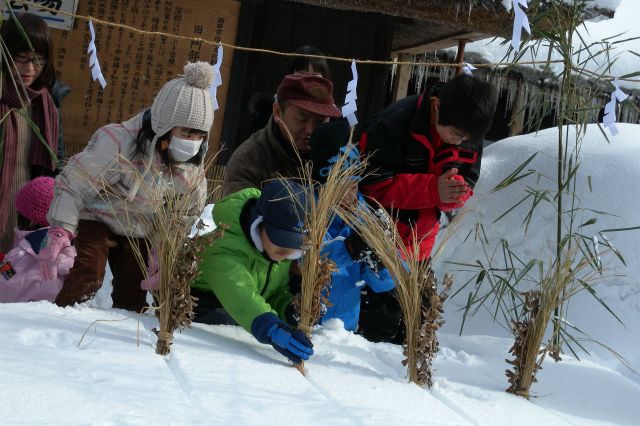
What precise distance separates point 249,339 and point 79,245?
759 millimetres

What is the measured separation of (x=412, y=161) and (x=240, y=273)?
102cm

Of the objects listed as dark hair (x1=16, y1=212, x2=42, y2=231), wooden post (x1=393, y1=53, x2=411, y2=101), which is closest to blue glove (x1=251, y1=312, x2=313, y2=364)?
dark hair (x1=16, y1=212, x2=42, y2=231)

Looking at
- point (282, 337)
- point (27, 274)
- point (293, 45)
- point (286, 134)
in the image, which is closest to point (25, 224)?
point (27, 274)

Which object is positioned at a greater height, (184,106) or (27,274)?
(184,106)

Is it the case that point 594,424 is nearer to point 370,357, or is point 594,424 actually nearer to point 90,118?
point 370,357

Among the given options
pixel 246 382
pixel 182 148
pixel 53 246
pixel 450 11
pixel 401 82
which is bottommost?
pixel 246 382

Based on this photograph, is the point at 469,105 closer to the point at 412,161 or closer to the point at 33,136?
the point at 412,161

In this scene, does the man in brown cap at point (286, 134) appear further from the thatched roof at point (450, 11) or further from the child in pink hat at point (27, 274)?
the thatched roof at point (450, 11)

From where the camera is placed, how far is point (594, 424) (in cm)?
253

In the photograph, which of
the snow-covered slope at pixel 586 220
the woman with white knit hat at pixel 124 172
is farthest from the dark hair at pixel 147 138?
the snow-covered slope at pixel 586 220

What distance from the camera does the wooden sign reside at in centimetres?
623

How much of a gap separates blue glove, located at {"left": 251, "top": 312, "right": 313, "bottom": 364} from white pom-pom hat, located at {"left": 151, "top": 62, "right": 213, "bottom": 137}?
0.80 meters

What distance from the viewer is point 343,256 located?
304 cm

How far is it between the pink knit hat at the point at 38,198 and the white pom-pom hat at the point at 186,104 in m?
0.72
